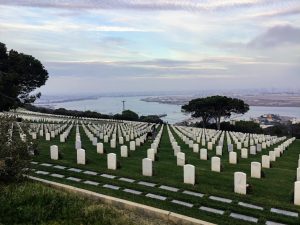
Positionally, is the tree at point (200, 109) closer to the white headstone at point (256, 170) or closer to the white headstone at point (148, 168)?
the white headstone at point (256, 170)

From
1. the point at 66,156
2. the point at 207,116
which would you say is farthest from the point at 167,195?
the point at 207,116

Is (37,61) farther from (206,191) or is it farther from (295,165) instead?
(206,191)

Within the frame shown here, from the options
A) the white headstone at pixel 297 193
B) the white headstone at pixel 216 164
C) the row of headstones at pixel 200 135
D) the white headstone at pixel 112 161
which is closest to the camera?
the white headstone at pixel 297 193

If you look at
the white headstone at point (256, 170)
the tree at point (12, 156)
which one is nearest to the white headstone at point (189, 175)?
the white headstone at point (256, 170)

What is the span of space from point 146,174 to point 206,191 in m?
2.78

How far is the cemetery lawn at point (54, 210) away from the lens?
24.9 ft

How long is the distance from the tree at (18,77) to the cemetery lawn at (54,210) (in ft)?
74.9

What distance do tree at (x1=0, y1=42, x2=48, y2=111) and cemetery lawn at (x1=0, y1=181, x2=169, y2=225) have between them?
22.8 metres

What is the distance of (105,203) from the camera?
29.6 ft

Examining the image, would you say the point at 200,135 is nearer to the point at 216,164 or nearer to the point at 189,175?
the point at 216,164

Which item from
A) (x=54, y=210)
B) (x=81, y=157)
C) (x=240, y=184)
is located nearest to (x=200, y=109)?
(x=81, y=157)

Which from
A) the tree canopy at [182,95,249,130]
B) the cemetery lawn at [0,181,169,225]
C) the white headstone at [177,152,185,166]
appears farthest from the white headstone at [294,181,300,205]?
the tree canopy at [182,95,249,130]

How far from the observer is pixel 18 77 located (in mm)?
33969

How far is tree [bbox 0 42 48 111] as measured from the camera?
31.0 meters
